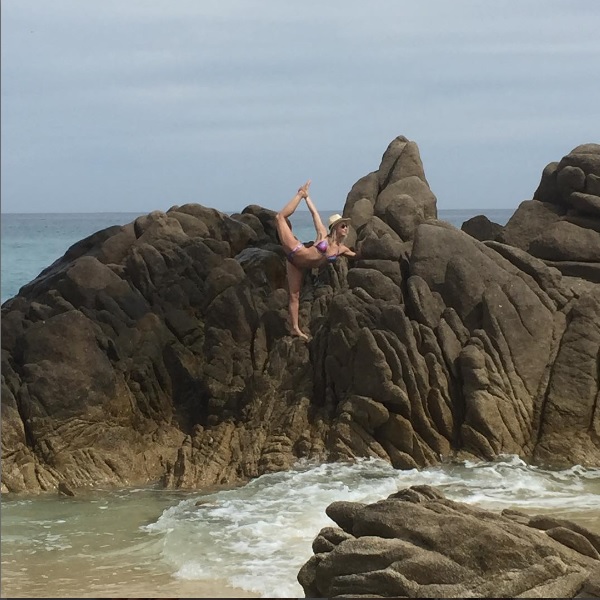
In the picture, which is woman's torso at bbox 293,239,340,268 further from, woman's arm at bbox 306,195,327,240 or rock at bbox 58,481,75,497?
rock at bbox 58,481,75,497

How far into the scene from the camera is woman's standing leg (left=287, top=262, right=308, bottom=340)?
1242 cm

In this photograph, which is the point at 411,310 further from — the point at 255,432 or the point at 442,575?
the point at 442,575

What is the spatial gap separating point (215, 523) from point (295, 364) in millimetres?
3076

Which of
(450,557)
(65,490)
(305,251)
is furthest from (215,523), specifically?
(305,251)

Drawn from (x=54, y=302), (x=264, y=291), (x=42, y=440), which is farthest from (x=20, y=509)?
(x=264, y=291)

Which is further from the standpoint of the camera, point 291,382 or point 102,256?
point 102,256

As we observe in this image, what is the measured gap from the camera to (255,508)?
10016 mm

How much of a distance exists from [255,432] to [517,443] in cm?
300

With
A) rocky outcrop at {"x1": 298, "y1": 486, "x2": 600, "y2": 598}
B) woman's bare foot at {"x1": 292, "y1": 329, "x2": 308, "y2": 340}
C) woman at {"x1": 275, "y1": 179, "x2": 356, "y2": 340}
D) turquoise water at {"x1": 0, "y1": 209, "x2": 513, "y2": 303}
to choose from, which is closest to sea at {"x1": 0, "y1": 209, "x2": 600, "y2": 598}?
rocky outcrop at {"x1": 298, "y1": 486, "x2": 600, "y2": 598}

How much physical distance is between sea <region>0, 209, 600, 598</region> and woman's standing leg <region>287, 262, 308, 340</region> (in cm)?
183

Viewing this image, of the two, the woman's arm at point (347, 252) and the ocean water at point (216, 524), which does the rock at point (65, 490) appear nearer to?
the ocean water at point (216, 524)

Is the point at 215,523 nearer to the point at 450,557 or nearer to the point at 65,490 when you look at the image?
the point at 65,490

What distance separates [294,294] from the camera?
41.1 ft

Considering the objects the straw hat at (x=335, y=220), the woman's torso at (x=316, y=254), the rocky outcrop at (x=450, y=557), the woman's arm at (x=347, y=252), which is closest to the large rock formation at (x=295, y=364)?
the woman's arm at (x=347, y=252)
